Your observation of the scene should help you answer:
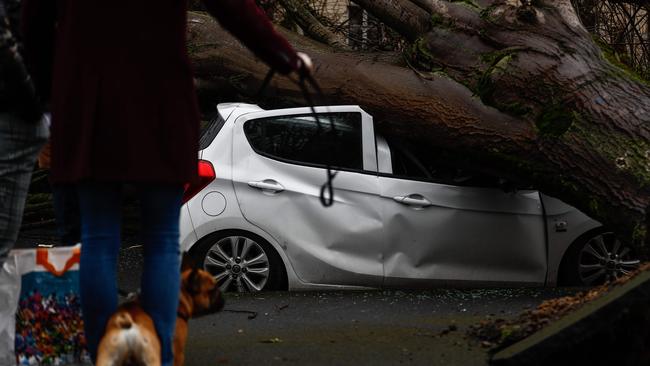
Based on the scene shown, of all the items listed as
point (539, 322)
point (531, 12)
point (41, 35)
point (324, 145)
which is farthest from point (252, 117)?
point (41, 35)

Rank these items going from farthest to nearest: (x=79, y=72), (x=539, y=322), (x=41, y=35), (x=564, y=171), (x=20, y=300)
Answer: (x=564, y=171), (x=539, y=322), (x=20, y=300), (x=41, y=35), (x=79, y=72)

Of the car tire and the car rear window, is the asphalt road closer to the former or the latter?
the car tire

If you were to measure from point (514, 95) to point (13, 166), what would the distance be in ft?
16.3

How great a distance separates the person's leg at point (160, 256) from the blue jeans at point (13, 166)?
0.62 meters

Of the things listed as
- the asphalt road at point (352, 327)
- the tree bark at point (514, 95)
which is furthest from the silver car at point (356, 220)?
the tree bark at point (514, 95)

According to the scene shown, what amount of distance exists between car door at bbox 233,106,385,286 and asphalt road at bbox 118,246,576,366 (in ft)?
0.79

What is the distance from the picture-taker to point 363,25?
12672 millimetres

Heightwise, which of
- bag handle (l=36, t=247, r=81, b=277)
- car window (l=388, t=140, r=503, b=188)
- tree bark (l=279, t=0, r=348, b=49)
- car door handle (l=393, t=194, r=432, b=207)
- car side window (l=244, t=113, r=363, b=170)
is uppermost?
tree bark (l=279, t=0, r=348, b=49)

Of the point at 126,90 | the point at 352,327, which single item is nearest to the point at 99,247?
the point at 126,90

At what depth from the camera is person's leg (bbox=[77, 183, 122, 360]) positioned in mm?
3539

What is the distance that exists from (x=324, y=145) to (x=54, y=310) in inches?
185

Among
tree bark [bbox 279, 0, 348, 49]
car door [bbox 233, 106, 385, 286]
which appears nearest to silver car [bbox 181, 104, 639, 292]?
car door [bbox 233, 106, 385, 286]

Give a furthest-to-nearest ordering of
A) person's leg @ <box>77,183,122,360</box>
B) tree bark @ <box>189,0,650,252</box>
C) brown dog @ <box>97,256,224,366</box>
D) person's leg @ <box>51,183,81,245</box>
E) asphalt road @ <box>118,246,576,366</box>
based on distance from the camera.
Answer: tree bark @ <box>189,0,650,252</box> < asphalt road @ <box>118,246,576,366</box> < person's leg @ <box>51,183,81,245</box> < person's leg @ <box>77,183,122,360</box> < brown dog @ <box>97,256,224,366</box>

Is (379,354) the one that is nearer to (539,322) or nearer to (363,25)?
(539,322)
